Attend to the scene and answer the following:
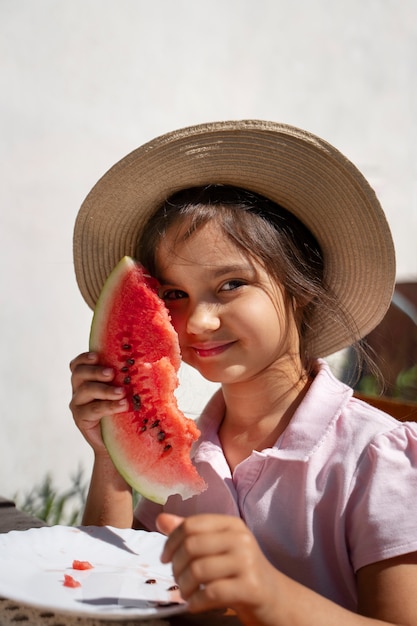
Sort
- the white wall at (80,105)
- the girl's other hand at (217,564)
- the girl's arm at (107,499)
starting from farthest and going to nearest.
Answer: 1. the white wall at (80,105)
2. the girl's arm at (107,499)
3. the girl's other hand at (217,564)

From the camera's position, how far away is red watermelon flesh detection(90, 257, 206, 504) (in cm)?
177

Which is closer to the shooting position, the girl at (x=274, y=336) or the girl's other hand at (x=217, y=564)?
the girl's other hand at (x=217, y=564)

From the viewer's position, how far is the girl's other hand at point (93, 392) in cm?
182

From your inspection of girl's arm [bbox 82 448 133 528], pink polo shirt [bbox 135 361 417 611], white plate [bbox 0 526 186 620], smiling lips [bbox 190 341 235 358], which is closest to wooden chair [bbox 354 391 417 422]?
pink polo shirt [bbox 135 361 417 611]

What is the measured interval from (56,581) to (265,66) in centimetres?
361

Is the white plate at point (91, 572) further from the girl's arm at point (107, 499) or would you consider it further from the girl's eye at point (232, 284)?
the girl's eye at point (232, 284)

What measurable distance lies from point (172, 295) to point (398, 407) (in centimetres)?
77

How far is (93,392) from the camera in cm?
182

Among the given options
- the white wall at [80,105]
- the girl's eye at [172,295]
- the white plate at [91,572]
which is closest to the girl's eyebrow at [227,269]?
the girl's eye at [172,295]

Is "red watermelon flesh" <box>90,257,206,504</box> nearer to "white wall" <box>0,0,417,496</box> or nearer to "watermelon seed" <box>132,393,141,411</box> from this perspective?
"watermelon seed" <box>132,393,141,411</box>

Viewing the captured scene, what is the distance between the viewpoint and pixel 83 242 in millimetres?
2068

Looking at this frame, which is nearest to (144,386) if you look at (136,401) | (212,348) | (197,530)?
(136,401)

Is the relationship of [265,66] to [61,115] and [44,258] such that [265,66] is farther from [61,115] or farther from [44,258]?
[44,258]

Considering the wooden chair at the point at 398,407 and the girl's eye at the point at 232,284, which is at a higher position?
the girl's eye at the point at 232,284
